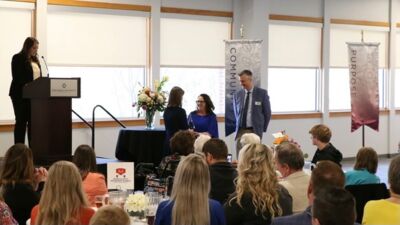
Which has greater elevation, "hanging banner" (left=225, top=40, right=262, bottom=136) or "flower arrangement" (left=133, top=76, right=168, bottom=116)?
"hanging banner" (left=225, top=40, right=262, bottom=136)

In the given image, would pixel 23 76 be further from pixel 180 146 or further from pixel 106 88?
pixel 180 146

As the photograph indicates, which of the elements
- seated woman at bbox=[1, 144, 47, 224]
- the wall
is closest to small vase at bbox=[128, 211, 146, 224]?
seated woman at bbox=[1, 144, 47, 224]

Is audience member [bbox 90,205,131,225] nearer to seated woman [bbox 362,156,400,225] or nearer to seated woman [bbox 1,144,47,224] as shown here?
seated woman [bbox 362,156,400,225]

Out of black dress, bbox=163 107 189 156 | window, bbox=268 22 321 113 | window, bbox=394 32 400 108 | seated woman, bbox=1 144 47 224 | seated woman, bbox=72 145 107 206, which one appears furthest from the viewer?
window, bbox=394 32 400 108

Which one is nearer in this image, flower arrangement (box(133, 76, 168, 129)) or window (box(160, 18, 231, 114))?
flower arrangement (box(133, 76, 168, 129))

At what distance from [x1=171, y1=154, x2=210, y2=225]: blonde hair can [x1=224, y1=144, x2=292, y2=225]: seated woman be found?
0.97 ft

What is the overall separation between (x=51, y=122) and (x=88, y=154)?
9.40 feet

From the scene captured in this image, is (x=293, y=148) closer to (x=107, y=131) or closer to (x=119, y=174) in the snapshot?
(x=119, y=174)

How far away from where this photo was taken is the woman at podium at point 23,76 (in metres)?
7.58

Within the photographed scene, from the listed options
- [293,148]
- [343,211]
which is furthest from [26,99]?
[343,211]

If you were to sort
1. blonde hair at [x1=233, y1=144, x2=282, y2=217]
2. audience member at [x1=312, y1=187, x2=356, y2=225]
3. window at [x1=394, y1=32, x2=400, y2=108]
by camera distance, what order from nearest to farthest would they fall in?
1. audience member at [x1=312, y1=187, x2=356, y2=225]
2. blonde hair at [x1=233, y1=144, x2=282, y2=217]
3. window at [x1=394, y1=32, x2=400, y2=108]

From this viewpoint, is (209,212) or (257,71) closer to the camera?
(209,212)

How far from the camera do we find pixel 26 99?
774 centimetres

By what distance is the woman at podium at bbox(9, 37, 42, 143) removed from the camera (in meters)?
7.58
